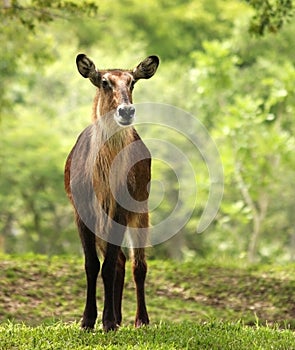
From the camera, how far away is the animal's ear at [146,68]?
25.5 feet

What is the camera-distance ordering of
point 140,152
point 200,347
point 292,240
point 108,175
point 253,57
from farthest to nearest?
point 253,57, point 292,240, point 140,152, point 108,175, point 200,347

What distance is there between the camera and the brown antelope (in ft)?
24.5

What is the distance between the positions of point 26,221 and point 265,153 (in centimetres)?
1460

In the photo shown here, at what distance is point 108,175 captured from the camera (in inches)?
297

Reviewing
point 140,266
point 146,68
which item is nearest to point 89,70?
point 146,68

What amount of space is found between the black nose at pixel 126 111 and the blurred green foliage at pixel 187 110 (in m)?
9.63

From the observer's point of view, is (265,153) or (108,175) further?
(265,153)

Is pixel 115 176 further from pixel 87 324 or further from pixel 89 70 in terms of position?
pixel 87 324

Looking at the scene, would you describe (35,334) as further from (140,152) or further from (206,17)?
(206,17)

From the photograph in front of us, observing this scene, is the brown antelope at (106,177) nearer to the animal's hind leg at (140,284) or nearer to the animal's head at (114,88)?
the animal's head at (114,88)

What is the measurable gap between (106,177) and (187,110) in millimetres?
22367

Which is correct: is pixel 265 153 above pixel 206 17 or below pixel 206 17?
below

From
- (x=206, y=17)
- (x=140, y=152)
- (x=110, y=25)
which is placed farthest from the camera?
(x=110, y=25)

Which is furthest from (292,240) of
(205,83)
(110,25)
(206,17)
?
(110,25)
